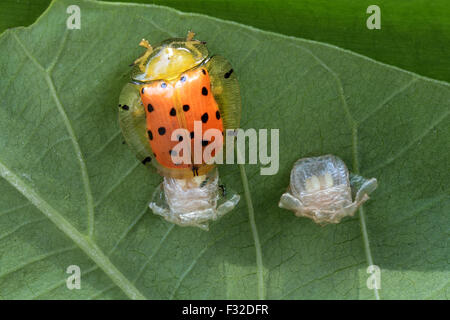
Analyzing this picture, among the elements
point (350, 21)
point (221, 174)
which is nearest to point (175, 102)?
point (221, 174)

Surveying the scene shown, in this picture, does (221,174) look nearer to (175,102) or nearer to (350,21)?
(175,102)

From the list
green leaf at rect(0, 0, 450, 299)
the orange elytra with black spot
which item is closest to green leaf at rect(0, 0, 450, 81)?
green leaf at rect(0, 0, 450, 299)

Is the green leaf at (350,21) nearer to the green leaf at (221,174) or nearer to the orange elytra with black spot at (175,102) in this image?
the green leaf at (221,174)

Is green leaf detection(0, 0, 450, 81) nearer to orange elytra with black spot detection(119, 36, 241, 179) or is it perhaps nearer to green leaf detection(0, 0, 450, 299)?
green leaf detection(0, 0, 450, 299)

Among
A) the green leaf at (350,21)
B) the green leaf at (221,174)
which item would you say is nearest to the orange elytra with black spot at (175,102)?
the green leaf at (221,174)

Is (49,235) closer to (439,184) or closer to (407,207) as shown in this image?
(407,207)

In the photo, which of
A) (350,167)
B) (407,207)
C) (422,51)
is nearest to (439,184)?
(407,207)
